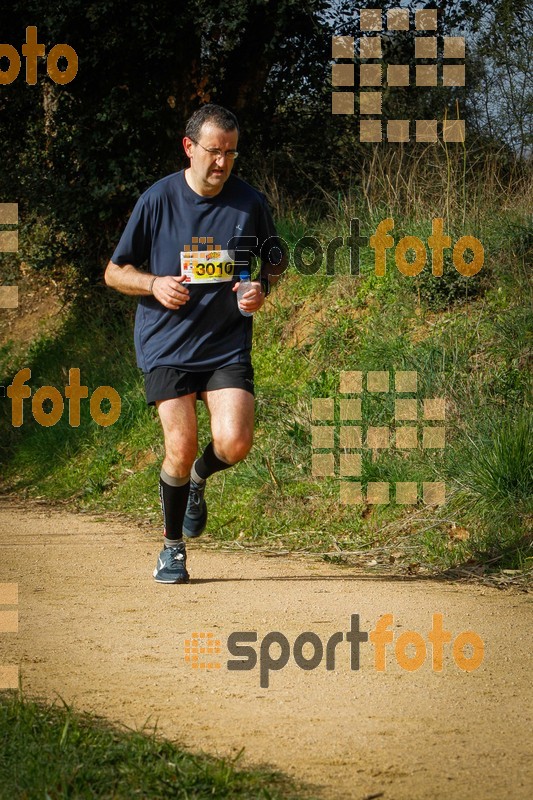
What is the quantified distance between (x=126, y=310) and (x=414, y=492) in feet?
22.6

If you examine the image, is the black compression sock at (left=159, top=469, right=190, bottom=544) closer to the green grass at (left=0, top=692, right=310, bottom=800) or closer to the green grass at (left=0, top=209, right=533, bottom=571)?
the green grass at (left=0, top=209, right=533, bottom=571)

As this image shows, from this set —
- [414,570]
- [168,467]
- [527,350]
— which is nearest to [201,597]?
[168,467]

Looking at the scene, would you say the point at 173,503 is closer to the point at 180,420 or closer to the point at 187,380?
the point at 180,420

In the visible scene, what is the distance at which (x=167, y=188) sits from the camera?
6.40 m

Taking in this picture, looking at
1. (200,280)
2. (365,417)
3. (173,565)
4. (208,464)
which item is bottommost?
(173,565)

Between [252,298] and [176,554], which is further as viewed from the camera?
[176,554]

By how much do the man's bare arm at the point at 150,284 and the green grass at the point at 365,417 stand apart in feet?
8.50

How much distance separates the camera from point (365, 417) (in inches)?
356

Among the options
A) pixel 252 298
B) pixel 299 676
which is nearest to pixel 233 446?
pixel 252 298

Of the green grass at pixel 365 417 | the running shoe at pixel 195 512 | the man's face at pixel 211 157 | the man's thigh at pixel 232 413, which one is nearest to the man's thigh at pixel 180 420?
the man's thigh at pixel 232 413

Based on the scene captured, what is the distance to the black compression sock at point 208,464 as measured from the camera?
22.4 feet

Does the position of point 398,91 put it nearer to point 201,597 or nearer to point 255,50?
point 255,50

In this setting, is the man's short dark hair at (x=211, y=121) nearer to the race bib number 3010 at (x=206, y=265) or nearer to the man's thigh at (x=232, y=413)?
the race bib number 3010 at (x=206, y=265)

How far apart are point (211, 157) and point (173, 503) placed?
1.99m
